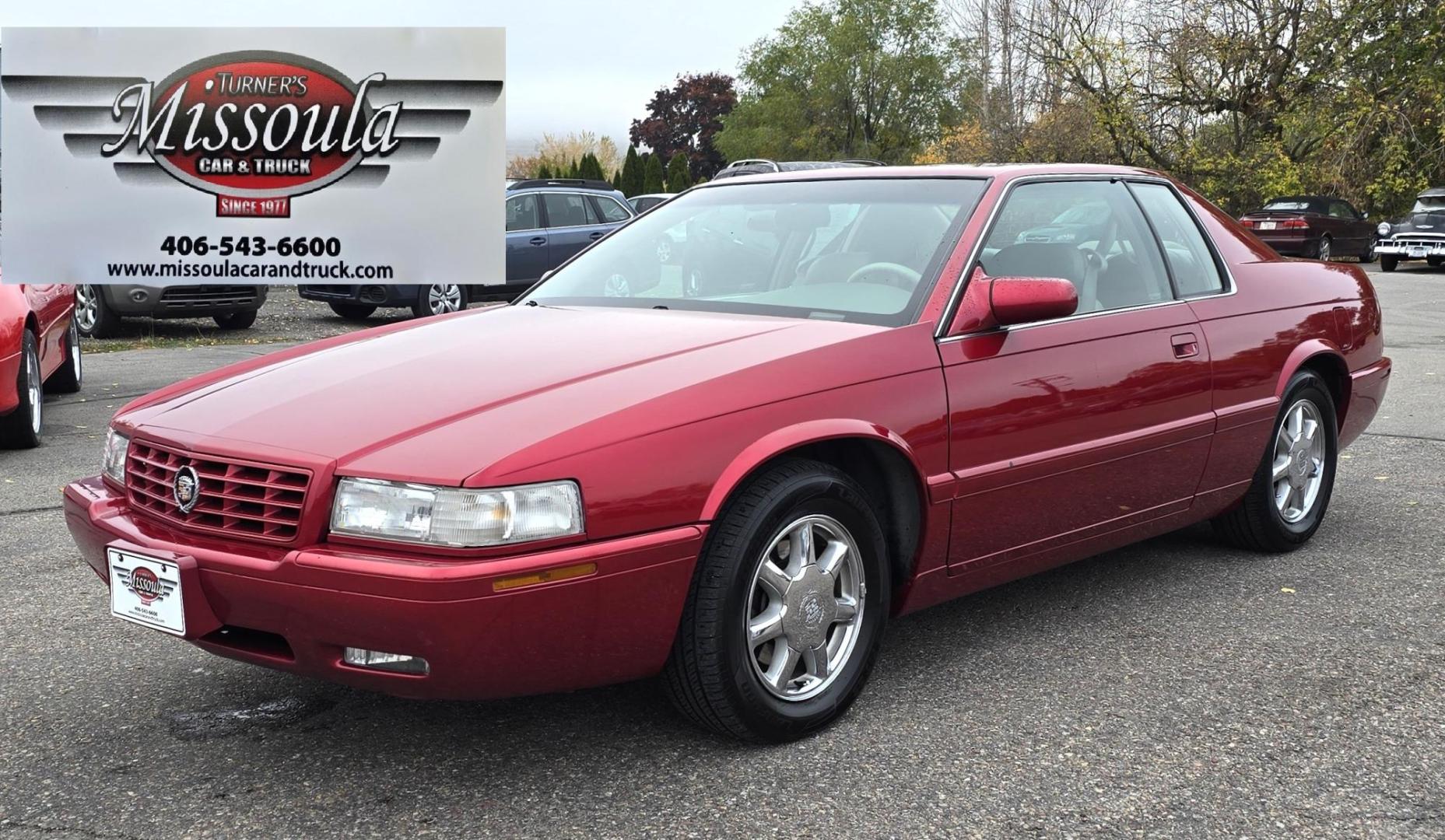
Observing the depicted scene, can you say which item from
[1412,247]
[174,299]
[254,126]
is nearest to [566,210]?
[174,299]

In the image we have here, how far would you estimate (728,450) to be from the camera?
9.51 feet

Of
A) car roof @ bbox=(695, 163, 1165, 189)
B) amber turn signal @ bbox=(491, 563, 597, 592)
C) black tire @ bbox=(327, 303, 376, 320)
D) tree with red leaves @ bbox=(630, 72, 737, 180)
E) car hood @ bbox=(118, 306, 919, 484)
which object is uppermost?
tree with red leaves @ bbox=(630, 72, 737, 180)

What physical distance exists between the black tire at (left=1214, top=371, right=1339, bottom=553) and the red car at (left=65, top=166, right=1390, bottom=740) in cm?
4

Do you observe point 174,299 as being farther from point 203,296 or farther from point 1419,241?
point 1419,241

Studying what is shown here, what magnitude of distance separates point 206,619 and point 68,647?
133 cm

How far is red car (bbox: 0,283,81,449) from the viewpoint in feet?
21.8

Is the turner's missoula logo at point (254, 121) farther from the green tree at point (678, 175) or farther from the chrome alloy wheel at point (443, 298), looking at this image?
the green tree at point (678, 175)

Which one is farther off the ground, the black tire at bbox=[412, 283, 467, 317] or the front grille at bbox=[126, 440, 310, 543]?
the front grille at bbox=[126, 440, 310, 543]

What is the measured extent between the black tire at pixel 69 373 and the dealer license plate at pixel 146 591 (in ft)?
21.6

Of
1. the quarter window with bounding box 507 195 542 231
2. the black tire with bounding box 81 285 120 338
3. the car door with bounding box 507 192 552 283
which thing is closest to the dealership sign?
the black tire with bounding box 81 285 120 338

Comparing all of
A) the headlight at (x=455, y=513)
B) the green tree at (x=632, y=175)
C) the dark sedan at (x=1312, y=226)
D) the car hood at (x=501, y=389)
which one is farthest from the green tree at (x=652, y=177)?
the headlight at (x=455, y=513)

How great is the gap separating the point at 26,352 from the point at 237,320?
7430 millimetres

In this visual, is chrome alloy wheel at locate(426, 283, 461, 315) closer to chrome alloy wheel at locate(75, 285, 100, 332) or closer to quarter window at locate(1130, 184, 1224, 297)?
chrome alloy wheel at locate(75, 285, 100, 332)

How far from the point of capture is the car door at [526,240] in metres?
15.7
